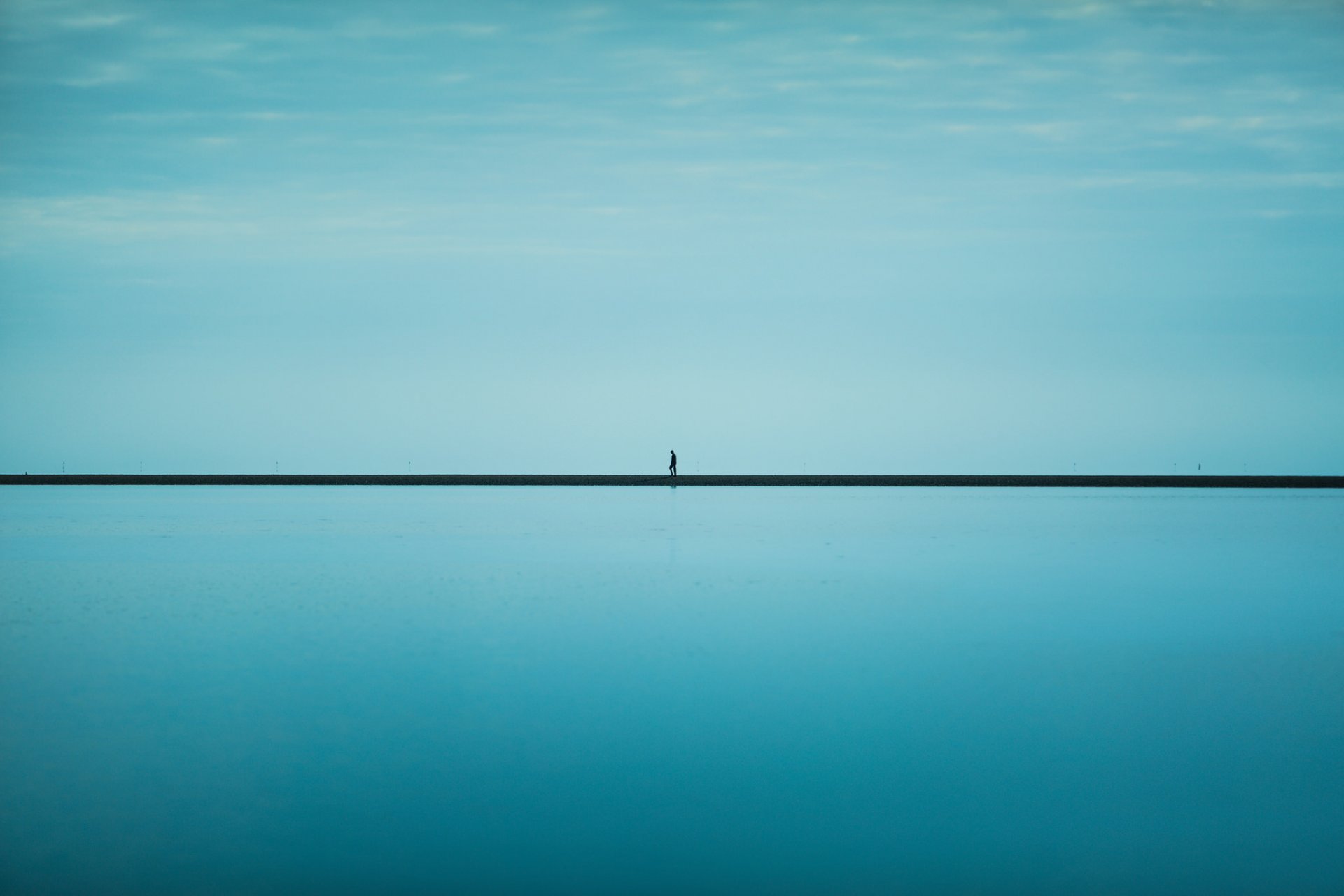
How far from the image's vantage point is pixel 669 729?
6.57m

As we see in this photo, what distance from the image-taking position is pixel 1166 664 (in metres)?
8.62

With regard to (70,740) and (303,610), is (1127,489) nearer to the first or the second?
(303,610)

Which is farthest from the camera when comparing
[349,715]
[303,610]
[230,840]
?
[303,610]

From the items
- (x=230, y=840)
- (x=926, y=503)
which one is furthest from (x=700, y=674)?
(x=926, y=503)

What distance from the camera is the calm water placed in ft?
14.8

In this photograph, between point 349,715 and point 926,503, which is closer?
point 349,715

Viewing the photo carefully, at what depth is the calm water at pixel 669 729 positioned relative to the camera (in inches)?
178

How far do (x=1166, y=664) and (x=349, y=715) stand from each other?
17.1 ft

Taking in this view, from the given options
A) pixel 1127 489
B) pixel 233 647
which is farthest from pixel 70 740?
pixel 1127 489

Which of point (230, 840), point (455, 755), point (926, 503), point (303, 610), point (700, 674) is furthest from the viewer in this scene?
point (926, 503)

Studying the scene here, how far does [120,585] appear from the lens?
13.3 meters

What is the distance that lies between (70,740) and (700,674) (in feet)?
11.8

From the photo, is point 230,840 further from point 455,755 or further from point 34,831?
point 455,755

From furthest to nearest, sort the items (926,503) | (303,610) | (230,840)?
1. (926,503)
2. (303,610)
3. (230,840)
